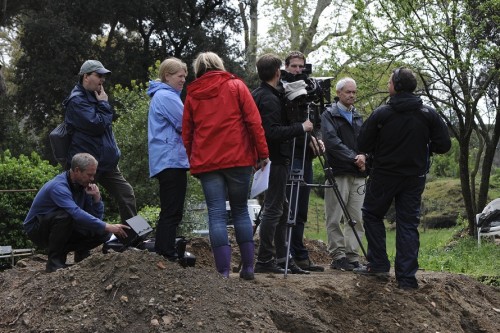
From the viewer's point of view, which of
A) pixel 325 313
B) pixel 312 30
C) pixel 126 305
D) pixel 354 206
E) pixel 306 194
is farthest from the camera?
pixel 312 30

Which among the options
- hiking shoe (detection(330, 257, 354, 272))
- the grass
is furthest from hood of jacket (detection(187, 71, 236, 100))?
the grass

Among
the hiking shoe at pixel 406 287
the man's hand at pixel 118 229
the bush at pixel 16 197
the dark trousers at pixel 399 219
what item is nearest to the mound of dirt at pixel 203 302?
the hiking shoe at pixel 406 287

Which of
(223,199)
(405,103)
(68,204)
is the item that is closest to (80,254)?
(68,204)

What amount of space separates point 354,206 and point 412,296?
152cm

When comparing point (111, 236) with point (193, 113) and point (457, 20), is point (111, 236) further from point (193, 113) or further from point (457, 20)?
point (457, 20)

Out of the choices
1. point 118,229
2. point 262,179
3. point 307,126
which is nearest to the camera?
point 262,179

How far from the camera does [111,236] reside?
7.97 metres

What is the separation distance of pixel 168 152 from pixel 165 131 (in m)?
0.23

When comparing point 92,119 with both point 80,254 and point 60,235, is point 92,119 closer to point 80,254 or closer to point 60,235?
point 60,235

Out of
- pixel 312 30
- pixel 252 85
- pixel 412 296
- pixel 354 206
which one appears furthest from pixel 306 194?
pixel 312 30

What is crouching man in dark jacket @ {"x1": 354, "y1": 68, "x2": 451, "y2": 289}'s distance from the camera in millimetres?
7953

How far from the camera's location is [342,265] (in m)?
8.98

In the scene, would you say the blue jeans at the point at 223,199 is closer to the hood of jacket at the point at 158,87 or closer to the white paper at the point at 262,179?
the white paper at the point at 262,179

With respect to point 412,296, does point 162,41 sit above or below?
above
